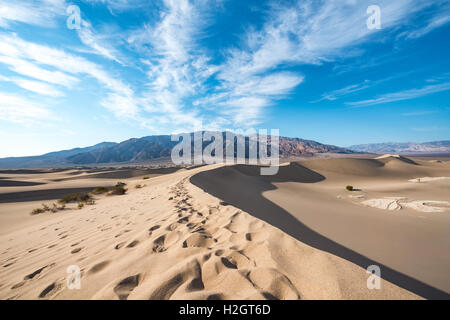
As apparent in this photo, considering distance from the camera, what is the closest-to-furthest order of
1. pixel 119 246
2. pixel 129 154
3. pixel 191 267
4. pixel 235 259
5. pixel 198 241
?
pixel 191 267, pixel 235 259, pixel 198 241, pixel 119 246, pixel 129 154

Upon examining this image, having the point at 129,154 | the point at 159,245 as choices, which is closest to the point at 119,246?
the point at 159,245

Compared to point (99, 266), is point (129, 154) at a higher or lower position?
higher

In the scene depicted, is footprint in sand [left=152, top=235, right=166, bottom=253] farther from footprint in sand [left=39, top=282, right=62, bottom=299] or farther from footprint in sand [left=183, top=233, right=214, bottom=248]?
footprint in sand [left=39, top=282, right=62, bottom=299]

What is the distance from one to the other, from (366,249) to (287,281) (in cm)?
260

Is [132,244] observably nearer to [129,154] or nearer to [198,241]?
[198,241]

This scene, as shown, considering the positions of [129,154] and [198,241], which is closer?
[198,241]

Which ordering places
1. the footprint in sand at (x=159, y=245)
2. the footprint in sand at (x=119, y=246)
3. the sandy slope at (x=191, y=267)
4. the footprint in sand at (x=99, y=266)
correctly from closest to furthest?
A: the sandy slope at (x=191, y=267) → the footprint in sand at (x=99, y=266) → the footprint in sand at (x=159, y=245) → the footprint in sand at (x=119, y=246)

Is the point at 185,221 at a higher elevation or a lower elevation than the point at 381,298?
lower

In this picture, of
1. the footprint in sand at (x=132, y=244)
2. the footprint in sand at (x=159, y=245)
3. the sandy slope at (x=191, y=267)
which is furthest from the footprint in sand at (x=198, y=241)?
the footprint in sand at (x=132, y=244)

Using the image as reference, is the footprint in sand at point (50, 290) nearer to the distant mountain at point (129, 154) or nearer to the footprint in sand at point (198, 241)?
the footprint in sand at point (198, 241)

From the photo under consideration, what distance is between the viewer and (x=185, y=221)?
Result: 3463 millimetres

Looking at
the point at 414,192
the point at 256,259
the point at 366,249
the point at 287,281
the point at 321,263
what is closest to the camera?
the point at 287,281
